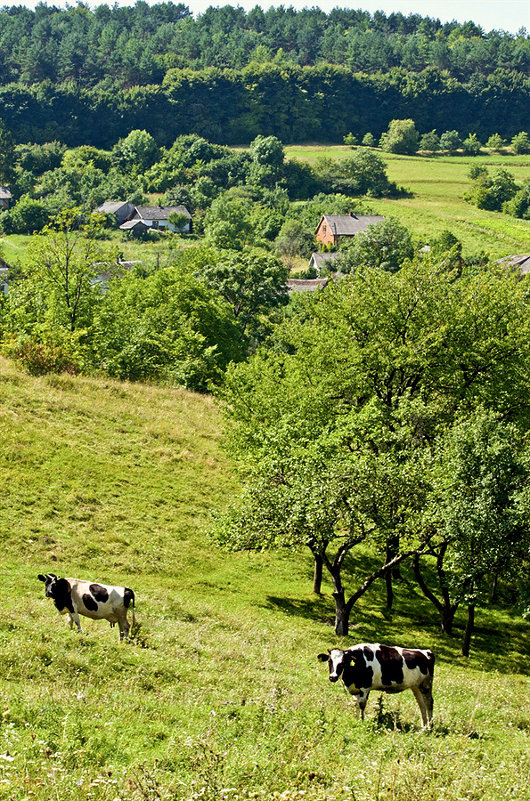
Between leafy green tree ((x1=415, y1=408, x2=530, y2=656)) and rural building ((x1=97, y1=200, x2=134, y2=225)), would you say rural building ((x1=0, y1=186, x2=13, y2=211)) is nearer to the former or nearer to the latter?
rural building ((x1=97, y1=200, x2=134, y2=225))

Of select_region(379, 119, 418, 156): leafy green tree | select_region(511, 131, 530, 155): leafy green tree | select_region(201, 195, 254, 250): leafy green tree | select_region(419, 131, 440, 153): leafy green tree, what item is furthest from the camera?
select_region(419, 131, 440, 153): leafy green tree

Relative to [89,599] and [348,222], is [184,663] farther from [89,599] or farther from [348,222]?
[348,222]

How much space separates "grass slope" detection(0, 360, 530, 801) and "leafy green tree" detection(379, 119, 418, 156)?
170015mm

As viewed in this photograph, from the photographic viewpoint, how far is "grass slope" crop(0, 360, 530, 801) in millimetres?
10086

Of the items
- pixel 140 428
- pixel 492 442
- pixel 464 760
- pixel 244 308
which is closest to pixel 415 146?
pixel 244 308

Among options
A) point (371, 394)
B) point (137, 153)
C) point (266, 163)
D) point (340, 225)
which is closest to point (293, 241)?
point (340, 225)

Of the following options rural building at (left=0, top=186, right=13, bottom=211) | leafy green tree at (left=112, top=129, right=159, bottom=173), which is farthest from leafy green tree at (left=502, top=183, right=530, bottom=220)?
rural building at (left=0, top=186, right=13, bottom=211)

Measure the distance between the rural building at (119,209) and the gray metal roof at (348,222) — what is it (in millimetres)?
40081

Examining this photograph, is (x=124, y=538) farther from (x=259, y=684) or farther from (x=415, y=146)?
(x=415, y=146)

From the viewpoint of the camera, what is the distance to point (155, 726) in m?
11.9

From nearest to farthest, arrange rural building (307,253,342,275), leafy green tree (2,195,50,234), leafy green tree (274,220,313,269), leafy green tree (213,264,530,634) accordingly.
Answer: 1. leafy green tree (213,264,530,634)
2. rural building (307,253,342,275)
3. leafy green tree (274,220,313,269)
4. leafy green tree (2,195,50,234)

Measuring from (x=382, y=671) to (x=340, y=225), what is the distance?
116 m

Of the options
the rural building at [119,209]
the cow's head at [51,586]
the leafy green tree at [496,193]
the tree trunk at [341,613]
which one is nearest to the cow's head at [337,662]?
the cow's head at [51,586]

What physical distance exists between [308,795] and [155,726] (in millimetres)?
3609
